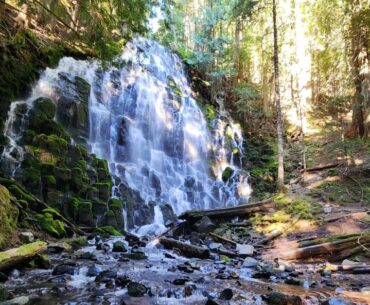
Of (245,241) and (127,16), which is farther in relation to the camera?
(245,241)

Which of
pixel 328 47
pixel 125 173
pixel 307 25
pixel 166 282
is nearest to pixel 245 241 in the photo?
pixel 166 282

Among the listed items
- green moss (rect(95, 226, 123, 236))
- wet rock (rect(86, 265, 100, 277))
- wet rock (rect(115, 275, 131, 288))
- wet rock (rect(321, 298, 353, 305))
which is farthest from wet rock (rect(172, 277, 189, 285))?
green moss (rect(95, 226, 123, 236))

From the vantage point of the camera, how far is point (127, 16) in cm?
696

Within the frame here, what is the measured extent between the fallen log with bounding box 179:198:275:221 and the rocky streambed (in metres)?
3.20

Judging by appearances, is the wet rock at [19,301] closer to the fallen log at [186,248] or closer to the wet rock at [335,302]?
the wet rock at [335,302]

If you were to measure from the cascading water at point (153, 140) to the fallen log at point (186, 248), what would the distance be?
331cm

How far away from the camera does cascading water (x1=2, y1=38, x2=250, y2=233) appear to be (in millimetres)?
14164

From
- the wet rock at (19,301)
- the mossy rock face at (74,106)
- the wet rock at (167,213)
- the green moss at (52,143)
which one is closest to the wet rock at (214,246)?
the wet rock at (167,213)

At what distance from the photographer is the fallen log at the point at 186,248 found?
26.3ft

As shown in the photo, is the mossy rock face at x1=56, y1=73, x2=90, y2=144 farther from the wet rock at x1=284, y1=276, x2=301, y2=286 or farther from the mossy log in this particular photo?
the wet rock at x1=284, y1=276, x2=301, y2=286

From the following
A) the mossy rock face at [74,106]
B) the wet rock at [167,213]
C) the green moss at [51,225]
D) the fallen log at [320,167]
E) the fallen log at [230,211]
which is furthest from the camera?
the fallen log at [320,167]

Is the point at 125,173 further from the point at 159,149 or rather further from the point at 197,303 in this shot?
the point at 197,303

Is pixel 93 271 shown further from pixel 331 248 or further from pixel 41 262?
pixel 331 248

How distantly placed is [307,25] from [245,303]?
23.3 m
